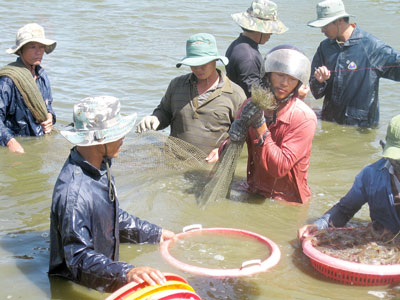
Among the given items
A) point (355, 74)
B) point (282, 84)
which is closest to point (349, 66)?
point (355, 74)

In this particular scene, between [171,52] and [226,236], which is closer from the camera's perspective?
[226,236]

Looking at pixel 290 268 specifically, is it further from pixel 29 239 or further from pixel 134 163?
pixel 134 163

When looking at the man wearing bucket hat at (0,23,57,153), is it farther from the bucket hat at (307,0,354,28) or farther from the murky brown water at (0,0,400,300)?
the bucket hat at (307,0,354,28)

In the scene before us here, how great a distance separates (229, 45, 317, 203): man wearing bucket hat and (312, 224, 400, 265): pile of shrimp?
0.82 meters

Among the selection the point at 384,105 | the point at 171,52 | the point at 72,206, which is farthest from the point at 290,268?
the point at 171,52

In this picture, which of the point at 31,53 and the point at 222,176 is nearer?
the point at 222,176

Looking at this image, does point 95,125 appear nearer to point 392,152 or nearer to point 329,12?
point 392,152

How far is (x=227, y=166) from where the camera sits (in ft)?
18.1

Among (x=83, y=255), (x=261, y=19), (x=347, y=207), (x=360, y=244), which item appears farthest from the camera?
(x=261, y=19)

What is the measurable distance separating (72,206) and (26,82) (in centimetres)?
421

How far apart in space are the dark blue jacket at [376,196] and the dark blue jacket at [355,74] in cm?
423

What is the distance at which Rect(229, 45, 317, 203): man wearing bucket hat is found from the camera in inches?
197

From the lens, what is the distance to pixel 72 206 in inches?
143

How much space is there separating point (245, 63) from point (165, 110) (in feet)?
3.77
